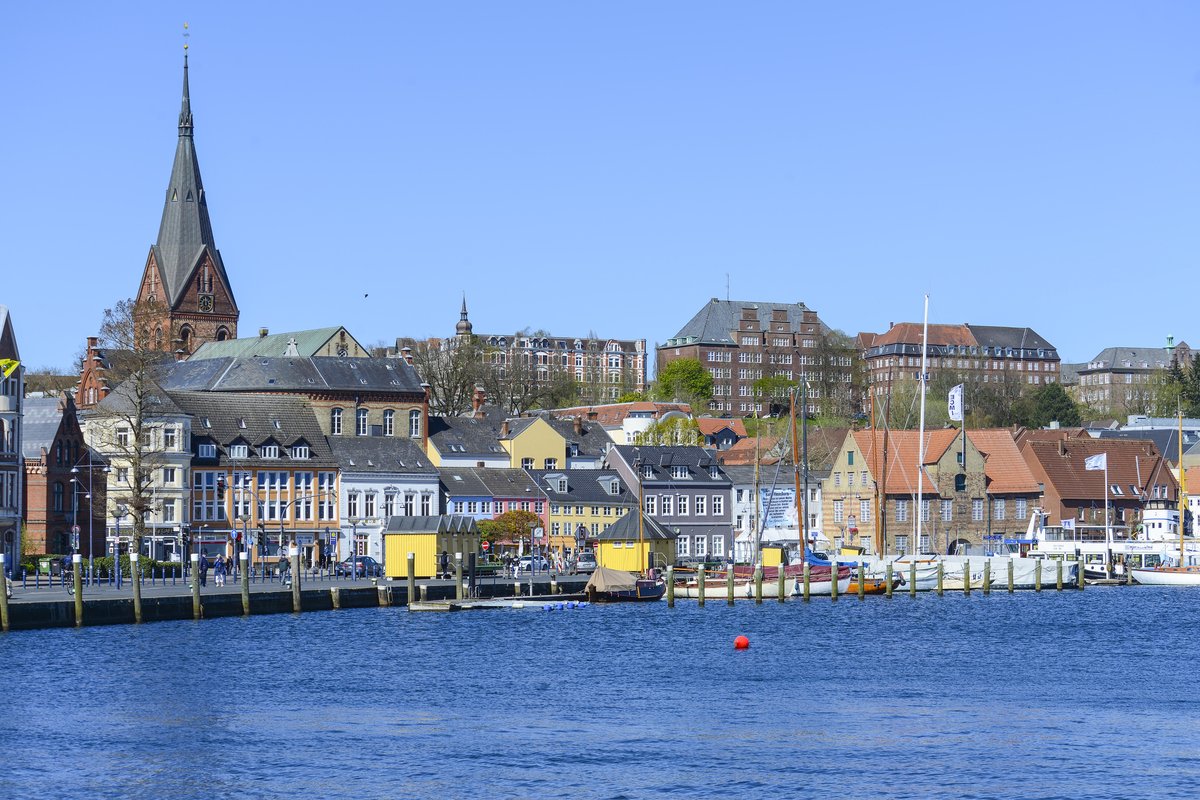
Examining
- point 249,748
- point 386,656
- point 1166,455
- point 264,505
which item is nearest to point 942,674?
point 386,656

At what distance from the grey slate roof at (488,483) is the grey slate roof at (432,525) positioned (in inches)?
1267

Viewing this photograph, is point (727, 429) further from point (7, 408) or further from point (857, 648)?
point (857, 648)

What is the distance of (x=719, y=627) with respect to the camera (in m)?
78.8

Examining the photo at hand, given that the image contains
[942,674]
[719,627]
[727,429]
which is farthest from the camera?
[727,429]

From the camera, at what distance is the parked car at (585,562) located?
11273 cm

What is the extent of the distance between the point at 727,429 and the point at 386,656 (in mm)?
113547

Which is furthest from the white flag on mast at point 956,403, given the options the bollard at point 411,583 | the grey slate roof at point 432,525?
the bollard at point 411,583

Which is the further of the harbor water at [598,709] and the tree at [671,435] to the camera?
the tree at [671,435]

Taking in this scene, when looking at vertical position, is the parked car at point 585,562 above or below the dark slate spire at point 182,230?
below

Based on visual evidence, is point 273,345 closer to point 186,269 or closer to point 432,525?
point 186,269

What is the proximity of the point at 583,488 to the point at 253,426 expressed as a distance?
23.3m

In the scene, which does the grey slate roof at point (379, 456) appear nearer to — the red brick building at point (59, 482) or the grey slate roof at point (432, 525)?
the red brick building at point (59, 482)

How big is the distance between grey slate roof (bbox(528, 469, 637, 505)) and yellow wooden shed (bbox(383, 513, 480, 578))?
1352 inches

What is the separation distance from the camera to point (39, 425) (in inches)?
4250
